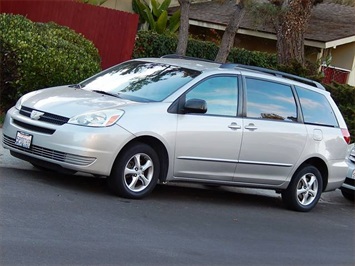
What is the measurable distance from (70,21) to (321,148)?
832 cm

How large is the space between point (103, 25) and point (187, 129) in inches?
337

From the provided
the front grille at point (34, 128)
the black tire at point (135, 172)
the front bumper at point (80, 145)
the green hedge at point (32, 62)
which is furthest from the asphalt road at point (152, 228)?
the green hedge at point (32, 62)

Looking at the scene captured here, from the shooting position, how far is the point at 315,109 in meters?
10.9

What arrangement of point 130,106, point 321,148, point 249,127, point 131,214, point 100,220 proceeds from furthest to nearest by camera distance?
point 321,148 → point 249,127 → point 130,106 → point 131,214 → point 100,220

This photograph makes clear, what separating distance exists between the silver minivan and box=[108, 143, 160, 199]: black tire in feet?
0.04

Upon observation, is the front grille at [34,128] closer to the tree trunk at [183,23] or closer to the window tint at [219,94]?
the window tint at [219,94]

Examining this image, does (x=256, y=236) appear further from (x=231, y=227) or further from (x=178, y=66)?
(x=178, y=66)

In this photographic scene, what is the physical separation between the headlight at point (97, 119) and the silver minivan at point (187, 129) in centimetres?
1

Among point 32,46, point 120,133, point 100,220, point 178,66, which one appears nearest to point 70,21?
point 32,46

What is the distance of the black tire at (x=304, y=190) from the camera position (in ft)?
34.7

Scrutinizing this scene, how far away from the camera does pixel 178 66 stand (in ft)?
33.0

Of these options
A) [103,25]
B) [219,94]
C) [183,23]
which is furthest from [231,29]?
[219,94]

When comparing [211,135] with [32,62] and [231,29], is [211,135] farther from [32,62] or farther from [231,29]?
[231,29]

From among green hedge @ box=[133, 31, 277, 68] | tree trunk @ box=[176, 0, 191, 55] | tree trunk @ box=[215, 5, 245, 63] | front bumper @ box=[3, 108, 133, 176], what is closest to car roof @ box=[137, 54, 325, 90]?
front bumper @ box=[3, 108, 133, 176]
